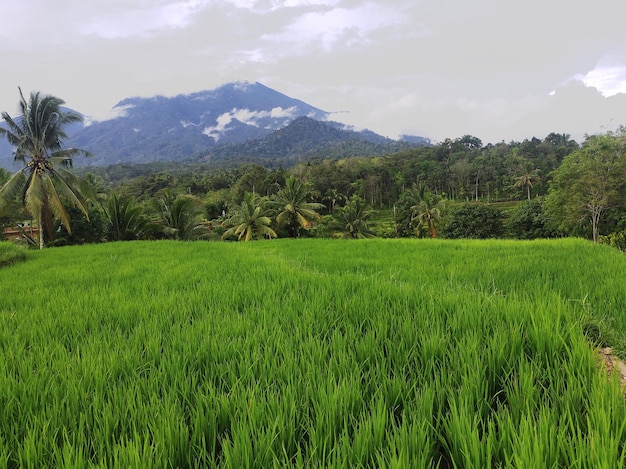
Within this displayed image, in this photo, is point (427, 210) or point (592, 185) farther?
point (427, 210)

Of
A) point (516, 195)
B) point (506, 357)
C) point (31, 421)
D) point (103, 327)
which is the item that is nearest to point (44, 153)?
point (103, 327)

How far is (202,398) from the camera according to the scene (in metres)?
1.29

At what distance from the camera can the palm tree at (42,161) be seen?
47.0ft

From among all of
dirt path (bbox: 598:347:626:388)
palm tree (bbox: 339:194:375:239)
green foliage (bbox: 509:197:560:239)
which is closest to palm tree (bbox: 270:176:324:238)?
palm tree (bbox: 339:194:375:239)

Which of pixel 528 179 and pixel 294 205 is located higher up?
pixel 528 179

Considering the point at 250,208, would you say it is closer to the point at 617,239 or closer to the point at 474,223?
the point at 474,223

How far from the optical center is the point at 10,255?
750cm

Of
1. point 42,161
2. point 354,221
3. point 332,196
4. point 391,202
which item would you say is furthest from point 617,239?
point 391,202

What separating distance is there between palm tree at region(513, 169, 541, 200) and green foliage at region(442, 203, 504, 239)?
2831 centimetres

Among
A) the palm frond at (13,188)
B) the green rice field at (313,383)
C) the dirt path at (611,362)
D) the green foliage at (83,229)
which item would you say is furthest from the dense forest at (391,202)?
the dirt path at (611,362)

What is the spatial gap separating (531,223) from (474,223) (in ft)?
14.7

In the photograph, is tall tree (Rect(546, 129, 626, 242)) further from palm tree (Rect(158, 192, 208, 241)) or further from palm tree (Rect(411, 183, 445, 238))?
palm tree (Rect(158, 192, 208, 241))

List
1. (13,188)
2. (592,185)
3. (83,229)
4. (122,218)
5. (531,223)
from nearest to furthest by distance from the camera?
(13,188)
(122,218)
(83,229)
(592,185)
(531,223)

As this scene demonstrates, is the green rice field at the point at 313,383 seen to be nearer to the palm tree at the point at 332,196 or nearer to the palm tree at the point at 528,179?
the palm tree at the point at 332,196
